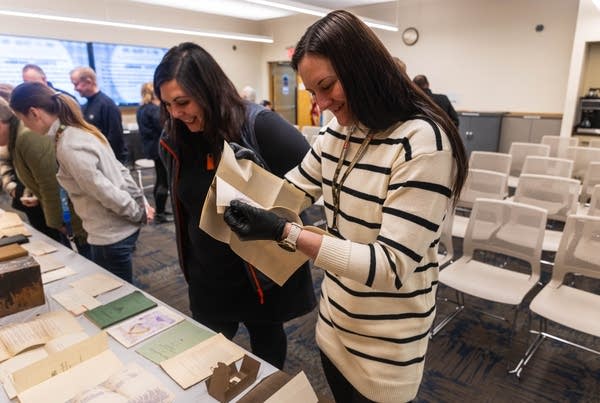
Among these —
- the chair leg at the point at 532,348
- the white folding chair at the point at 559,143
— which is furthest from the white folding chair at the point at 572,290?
the white folding chair at the point at 559,143

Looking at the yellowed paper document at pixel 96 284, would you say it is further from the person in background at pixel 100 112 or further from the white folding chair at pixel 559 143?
the white folding chair at pixel 559 143

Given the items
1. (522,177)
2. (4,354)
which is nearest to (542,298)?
(522,177)

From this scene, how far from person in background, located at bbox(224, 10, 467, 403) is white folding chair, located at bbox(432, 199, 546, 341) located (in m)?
1.36

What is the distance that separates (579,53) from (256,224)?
19.9 feet

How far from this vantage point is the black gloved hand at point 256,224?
76 cm

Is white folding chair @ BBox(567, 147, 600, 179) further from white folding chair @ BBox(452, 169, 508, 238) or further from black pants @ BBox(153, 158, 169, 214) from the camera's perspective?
black pants @ BBox(153, 158, 169, 214)

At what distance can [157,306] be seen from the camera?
128 centimetres

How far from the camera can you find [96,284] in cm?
142

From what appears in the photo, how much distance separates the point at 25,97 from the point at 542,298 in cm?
246

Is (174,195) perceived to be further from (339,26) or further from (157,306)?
(339,26)

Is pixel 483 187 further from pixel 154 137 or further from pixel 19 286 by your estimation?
pixel 154 137

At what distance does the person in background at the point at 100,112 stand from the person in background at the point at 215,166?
2.46m

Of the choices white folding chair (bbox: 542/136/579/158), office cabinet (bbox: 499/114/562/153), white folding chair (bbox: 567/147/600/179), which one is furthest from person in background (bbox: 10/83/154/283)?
office cabinet (bbox: 499/114/562/153)

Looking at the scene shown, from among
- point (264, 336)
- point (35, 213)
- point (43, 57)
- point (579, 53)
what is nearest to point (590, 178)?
point (579, 53)
